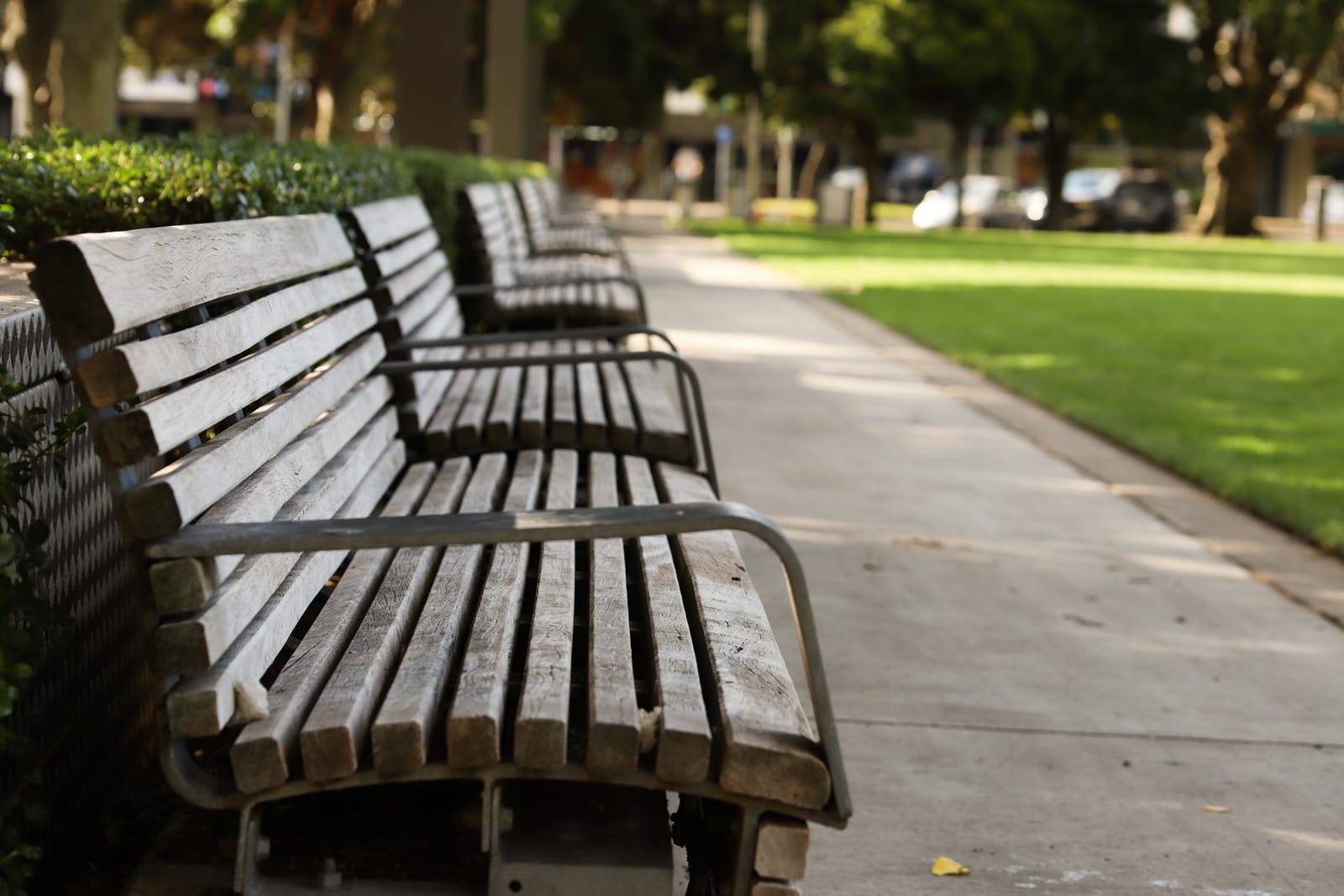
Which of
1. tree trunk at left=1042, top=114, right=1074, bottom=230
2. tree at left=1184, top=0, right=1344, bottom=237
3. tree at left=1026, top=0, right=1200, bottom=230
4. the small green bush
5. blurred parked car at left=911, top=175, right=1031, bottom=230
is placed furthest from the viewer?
blurred parked car at left=911, top=175, right=1031, bottom=230

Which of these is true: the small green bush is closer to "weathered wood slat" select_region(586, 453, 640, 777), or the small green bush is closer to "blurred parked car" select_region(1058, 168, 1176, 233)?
"weathered wood slat" select_region(586, 453, 640, 777)

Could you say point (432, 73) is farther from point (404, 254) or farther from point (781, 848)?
point (781, 848)

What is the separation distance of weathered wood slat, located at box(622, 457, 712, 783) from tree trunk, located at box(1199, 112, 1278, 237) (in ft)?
137

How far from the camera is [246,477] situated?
2605 mm

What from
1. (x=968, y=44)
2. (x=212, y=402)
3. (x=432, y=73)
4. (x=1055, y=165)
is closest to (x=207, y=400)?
(x=212, y=402)

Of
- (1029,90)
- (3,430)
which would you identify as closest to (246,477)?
(3,430)

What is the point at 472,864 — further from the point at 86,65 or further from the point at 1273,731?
the point at 86,65

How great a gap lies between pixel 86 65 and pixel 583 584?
10578mm

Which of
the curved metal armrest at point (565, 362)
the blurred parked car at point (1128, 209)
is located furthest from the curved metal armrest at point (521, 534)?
the blurred parked car at point (1128, 209)

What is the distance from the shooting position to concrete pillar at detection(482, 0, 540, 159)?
1738 centimetres

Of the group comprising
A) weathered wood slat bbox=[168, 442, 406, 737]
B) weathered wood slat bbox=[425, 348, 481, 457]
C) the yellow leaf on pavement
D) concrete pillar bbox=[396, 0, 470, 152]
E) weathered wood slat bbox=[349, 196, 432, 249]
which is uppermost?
concrete pillar bbox=[396, 0, 470, 152]

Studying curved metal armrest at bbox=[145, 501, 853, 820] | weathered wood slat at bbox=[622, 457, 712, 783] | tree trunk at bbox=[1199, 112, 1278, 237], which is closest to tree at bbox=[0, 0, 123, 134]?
weathered wood slat at bbox=[622, 457, 712, 783]

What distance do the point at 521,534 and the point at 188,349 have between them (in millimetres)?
591

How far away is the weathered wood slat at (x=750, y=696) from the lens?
2195 millimetres
